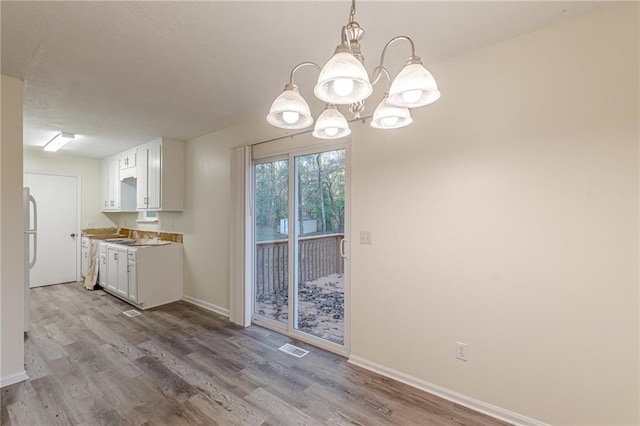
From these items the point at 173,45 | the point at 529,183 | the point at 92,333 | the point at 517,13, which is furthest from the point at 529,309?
the point at 92,333

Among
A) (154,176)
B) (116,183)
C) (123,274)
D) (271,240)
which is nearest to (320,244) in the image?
(271,240)

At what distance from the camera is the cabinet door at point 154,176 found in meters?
4.29

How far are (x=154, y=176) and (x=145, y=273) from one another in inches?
56.7

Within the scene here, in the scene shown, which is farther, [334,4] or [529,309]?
[529,309]

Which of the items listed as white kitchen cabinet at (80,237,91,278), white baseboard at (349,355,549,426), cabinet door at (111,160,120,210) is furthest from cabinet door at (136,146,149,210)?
white baseboard at (349,355,549,426)

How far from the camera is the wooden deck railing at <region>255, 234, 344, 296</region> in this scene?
10.1ft

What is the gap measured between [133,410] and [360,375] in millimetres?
1689

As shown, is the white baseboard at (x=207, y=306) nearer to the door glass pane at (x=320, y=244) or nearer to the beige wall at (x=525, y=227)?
the door glass pane at (x=320, y=244)

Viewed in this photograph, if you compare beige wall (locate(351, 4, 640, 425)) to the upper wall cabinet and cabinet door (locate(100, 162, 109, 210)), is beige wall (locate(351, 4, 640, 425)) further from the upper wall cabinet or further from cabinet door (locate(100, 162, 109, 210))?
cabinet door (locate(100, 162, 109, 210))

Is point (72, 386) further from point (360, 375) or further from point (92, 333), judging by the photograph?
point (360, 375)

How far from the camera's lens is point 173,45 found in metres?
1.91

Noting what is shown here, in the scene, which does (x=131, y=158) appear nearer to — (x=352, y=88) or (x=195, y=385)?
(x=195, y=385)

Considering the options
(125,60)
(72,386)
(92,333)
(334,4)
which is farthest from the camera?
(92,333)

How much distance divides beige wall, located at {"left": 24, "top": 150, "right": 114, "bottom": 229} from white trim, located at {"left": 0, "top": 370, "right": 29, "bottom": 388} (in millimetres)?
4209
